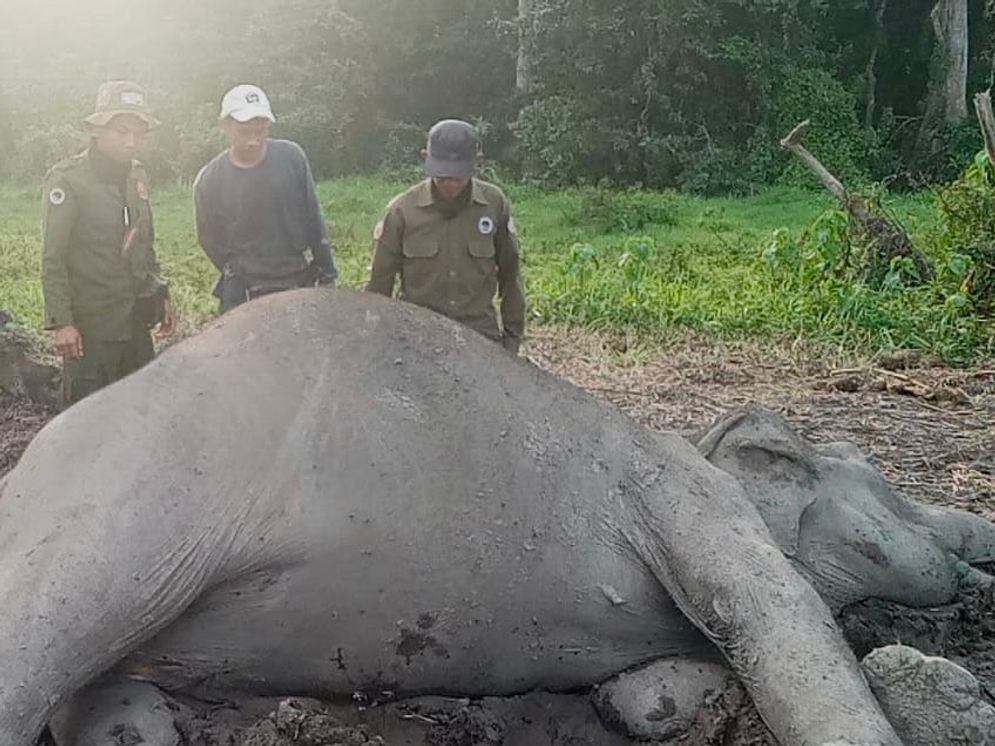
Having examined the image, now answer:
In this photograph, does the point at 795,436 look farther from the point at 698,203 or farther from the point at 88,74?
the point at 88,74

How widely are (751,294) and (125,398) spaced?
716 centimetres

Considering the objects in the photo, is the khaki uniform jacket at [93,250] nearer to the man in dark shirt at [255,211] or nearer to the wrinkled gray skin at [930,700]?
the man in dark shirt at [255,211]

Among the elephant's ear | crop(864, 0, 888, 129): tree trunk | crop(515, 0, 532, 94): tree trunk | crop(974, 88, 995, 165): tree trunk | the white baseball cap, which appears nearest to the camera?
the elephant's ear

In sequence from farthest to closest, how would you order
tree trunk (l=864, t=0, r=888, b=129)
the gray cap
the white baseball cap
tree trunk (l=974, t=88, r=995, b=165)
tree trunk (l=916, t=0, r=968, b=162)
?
tree trunk (l=864, t=0, r=888, b=129) → tree trunk (l=916, t=0, r=968, b=162) → tree trunk (l=974, t=88, r=995, b=165) → the white baseball cap → the gray cap

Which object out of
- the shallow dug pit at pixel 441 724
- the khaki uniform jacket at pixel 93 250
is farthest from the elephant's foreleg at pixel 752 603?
the khaki uniform jacket at pixel 93 250

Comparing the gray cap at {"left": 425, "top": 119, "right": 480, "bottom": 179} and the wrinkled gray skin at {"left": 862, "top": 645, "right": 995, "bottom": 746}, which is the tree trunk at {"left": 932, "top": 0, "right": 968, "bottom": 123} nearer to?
the gray cap at {"left": 425, "top": 119, "right": 480, "bottom": 179}

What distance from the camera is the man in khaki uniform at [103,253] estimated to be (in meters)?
5.59

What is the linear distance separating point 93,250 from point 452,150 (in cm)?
151

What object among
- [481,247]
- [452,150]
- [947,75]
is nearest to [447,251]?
[481,247]

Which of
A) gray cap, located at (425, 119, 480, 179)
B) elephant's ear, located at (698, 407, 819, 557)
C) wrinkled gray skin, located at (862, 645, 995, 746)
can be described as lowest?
wrinkled gray skin, located at (862, 645, 995, 746)

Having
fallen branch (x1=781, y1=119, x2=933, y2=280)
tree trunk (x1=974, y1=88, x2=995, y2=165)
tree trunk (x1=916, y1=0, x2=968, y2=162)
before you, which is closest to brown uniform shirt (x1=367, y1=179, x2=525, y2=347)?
tree trunk (x1=974, y1=88, x2=995, y2=165)

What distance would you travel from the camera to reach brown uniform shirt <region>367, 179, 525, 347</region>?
5.72 m

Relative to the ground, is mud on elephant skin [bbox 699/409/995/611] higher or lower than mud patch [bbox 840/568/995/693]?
higher

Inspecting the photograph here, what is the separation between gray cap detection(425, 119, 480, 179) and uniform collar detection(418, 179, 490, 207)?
0.56 feet
